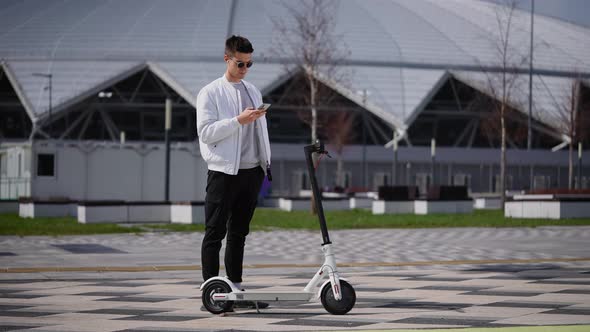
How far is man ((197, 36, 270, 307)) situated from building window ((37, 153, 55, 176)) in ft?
89.4

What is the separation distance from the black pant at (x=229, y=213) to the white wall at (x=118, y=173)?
2610 centimetres

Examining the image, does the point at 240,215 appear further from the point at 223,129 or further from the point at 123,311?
the point at 123,311

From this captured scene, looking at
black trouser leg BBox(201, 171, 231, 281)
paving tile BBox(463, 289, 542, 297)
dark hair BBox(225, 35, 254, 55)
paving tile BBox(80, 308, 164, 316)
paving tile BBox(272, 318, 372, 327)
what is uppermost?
dark hair BBox(225, 35, 254, 55)

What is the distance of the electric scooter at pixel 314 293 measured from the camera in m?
7.53

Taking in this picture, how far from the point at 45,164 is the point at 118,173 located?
2492 millimetres

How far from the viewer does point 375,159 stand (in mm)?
65438

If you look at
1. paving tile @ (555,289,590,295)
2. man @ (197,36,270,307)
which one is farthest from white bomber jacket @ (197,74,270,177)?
paving tile @ (555,289,590,295)

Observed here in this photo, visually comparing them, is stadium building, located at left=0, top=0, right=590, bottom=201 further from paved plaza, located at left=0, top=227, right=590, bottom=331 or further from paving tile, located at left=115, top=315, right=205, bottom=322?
paving tile, located at left=115, top=315, right=205, bottom=322

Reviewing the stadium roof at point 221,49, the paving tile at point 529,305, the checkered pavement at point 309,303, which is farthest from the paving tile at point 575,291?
the stadium roof at point 221,49

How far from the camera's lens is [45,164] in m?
34.5

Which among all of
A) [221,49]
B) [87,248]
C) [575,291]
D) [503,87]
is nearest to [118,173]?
[503,87]

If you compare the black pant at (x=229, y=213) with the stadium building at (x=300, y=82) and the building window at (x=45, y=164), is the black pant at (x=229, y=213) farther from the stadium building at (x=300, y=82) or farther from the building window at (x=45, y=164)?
the stadium building at (x=300, y=82)

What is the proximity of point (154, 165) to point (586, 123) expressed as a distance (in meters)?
28.2

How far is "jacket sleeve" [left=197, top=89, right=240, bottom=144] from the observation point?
788 centimetres
